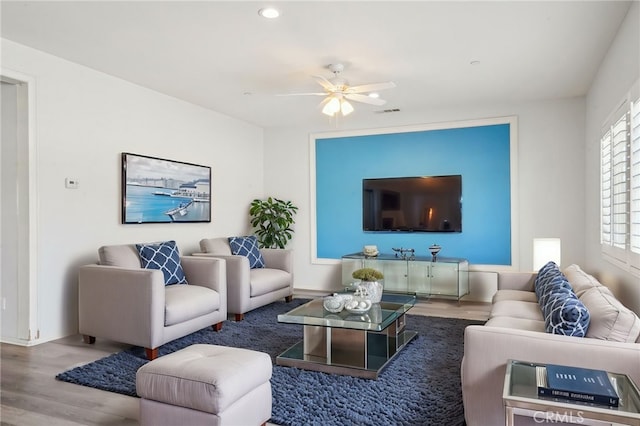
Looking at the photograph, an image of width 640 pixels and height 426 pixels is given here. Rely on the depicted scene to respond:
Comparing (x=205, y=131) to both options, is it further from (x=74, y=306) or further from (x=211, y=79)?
(x=74, y=306)

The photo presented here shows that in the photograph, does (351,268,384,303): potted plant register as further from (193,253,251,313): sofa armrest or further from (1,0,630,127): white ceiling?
(1,0,630,127): white ceiling

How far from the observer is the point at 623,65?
10.5 ft

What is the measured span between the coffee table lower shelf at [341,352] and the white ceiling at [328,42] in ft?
7.65

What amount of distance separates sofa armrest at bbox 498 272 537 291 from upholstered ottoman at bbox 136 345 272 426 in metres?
2.90

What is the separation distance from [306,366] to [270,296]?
2038mm

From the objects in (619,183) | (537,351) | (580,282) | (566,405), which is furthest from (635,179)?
(566,405)

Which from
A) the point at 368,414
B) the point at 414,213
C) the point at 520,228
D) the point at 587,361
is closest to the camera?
the point at 587,361

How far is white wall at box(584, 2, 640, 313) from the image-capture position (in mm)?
2887

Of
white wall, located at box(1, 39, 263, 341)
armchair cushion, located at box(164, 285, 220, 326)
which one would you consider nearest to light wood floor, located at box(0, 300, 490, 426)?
white wall, located at box(1, 39, 263, 341)

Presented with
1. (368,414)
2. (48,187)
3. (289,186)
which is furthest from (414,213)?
(48,187)

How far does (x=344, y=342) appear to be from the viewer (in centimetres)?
340

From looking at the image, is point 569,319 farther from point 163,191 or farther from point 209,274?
point 163,191

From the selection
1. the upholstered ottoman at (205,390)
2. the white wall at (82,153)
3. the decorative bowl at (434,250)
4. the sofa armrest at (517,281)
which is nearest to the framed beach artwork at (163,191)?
the white wall at (82,153)

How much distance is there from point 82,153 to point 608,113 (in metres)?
4.85
